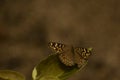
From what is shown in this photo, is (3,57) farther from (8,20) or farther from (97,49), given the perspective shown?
(97,49)

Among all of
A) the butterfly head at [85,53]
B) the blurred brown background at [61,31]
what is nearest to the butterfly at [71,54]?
the butterfly head at [85,53]

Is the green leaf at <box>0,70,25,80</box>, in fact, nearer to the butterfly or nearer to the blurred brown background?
the butterfly

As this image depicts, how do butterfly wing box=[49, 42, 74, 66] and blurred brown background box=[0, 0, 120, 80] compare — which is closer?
butterfly wing box=[49, 42, 74, 66]

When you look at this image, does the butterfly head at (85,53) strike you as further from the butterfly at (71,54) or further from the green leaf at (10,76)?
the green leaf at (10,76)

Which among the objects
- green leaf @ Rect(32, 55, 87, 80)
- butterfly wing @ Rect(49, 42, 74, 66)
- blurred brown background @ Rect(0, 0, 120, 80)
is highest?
blurred brown background @ Rect(0, 0, 120, 80)

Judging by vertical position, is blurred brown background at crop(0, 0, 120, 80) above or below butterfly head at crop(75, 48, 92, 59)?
above

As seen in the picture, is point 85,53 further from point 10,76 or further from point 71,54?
point 10,76

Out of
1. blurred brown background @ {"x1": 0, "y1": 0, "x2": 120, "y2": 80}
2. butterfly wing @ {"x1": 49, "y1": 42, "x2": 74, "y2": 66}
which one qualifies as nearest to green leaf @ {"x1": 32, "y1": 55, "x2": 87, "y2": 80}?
butterfly wing @ {"x1": 49, "y1": 42, "x2": 74, "y2": 66}
